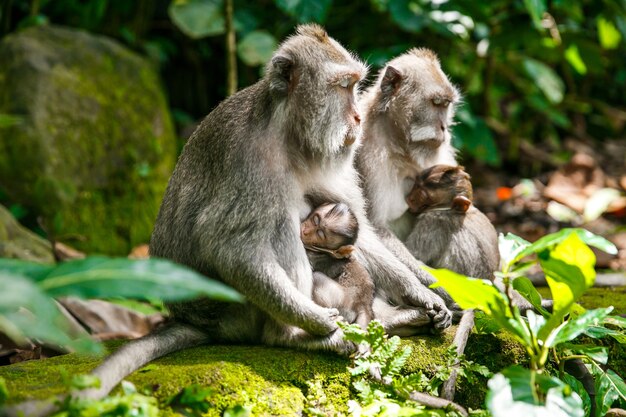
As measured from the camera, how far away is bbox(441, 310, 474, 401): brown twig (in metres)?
4.91

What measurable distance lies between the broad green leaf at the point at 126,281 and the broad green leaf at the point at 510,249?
6.44 ft

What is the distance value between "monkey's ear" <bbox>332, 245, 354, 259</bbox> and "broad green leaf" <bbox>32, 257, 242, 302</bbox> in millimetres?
2409

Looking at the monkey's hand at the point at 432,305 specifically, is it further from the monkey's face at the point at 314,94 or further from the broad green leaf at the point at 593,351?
the monkey's face at the point at 314,94

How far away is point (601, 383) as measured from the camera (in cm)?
486

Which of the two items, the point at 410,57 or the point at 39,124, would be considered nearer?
the point at 410,57

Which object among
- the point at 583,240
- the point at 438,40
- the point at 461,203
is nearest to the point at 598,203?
the point at 438,40

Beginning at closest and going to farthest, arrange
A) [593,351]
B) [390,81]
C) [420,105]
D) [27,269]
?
[27,269] < [593,351] < [420,105] < [390,81]

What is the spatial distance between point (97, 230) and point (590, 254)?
6600mm

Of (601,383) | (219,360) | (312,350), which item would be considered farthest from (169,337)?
(601,383)

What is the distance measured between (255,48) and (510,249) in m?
6.03

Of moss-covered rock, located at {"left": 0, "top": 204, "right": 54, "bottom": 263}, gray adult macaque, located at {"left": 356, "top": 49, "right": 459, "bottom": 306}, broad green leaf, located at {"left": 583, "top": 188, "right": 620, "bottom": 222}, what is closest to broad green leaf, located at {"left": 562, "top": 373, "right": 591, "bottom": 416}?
gray adult macaque, located at {"left": 356, "top": 49, "right": 459, "bottom": 306}

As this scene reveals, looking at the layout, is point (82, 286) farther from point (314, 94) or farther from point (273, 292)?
point (314, 94)

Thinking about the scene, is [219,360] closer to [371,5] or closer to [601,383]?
[601,383]

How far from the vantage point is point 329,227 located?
5273 millimetres
